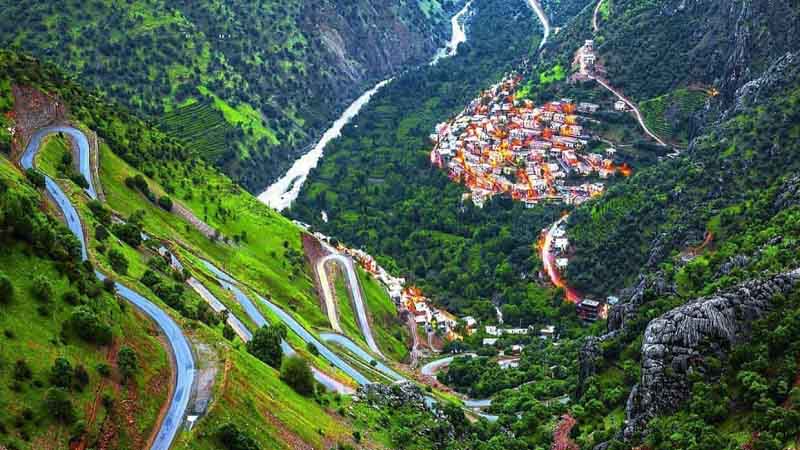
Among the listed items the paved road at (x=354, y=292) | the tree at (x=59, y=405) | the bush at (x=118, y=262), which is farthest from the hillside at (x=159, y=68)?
the tree at (x=59, y=405)

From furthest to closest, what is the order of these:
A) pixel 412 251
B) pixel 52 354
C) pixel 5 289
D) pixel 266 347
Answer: pixel 412 251 → pixel 266 347 → pixel 5 289 → pixel 52 354

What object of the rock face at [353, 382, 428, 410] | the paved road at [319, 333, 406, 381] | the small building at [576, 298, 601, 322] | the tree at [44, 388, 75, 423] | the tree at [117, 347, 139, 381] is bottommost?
the tree at [44, 388, 75, 423]

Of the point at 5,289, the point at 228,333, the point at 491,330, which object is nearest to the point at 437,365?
the point at 491,330

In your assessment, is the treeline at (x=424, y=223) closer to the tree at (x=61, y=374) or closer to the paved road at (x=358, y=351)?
the paved road at (x=358, y=351)

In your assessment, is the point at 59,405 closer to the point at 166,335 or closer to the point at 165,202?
the point at 166,335

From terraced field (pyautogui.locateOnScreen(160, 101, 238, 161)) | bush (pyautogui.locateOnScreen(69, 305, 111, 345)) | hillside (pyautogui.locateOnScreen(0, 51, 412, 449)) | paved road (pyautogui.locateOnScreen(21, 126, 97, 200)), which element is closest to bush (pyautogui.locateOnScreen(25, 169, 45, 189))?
hillside (pyautogui.locateOnScreen(0, 51, 412, 449))

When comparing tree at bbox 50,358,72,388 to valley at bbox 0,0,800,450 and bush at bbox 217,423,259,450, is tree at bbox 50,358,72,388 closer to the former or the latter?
valley at bbox 0,0,800,450
